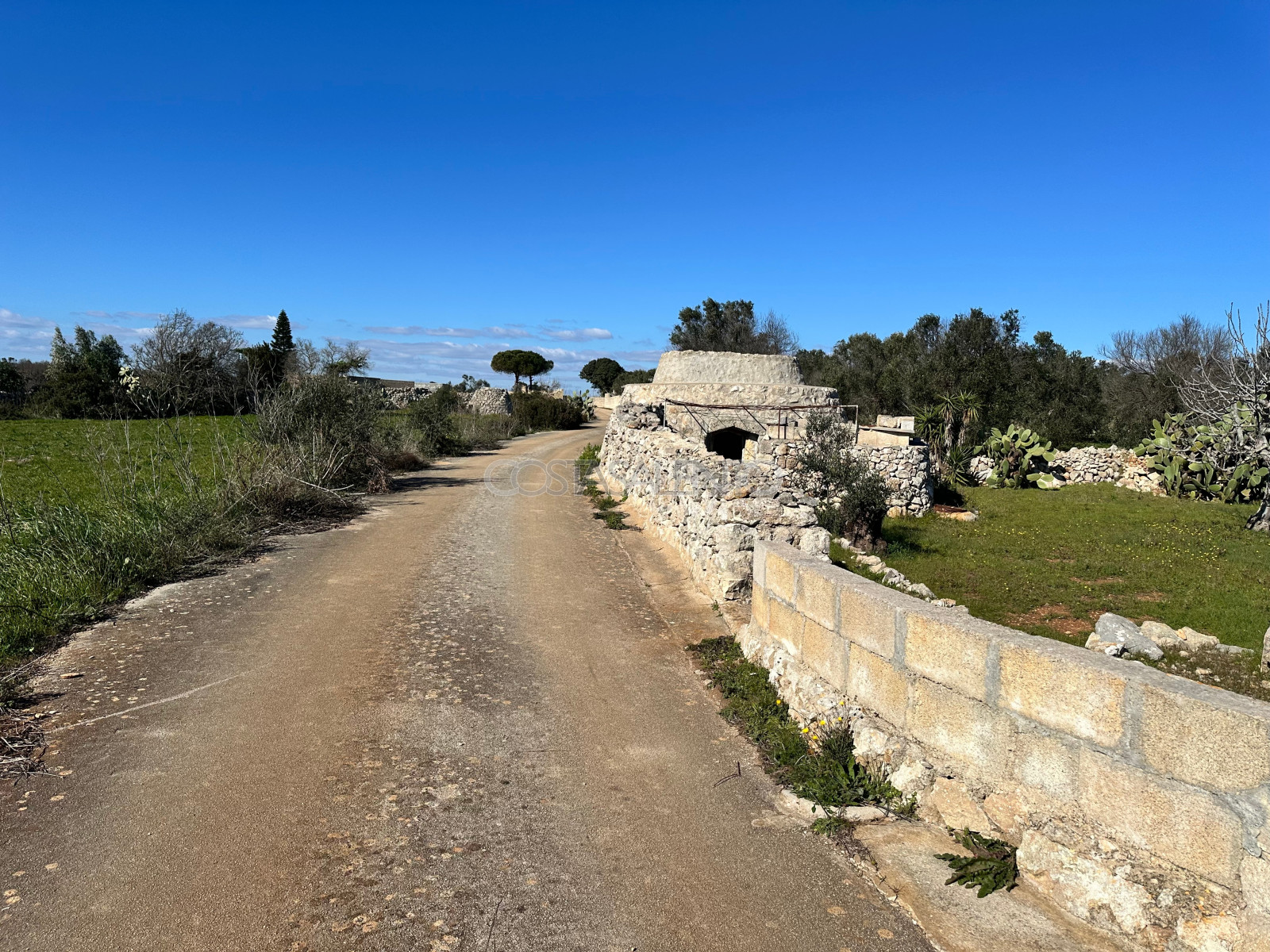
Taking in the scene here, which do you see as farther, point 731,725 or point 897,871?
point 731,725

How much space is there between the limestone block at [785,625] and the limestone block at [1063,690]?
1884 mm

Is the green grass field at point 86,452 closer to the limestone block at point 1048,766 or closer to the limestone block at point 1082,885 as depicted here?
the limestone block at point 1048,766

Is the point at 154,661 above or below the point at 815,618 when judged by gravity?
below

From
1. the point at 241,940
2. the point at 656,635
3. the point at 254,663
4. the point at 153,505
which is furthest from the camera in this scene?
the point at 153,505

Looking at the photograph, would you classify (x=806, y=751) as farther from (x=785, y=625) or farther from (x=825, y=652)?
(x=785, y=625)

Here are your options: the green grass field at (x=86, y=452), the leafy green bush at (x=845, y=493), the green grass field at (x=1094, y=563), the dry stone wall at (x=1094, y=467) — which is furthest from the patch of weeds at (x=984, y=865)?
the dry stone wall at (x=1094, y=467)

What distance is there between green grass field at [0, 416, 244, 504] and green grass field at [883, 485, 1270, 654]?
10.8 meters

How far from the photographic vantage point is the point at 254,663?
600 cm

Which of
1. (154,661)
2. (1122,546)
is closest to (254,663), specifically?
(154,661)

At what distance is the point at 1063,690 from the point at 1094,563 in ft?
31.1

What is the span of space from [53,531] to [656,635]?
648cm

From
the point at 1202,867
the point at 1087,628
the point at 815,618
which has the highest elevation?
the point at 815,618

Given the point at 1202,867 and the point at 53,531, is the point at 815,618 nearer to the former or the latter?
the point at 1202,867

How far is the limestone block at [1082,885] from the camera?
9.50 ft
